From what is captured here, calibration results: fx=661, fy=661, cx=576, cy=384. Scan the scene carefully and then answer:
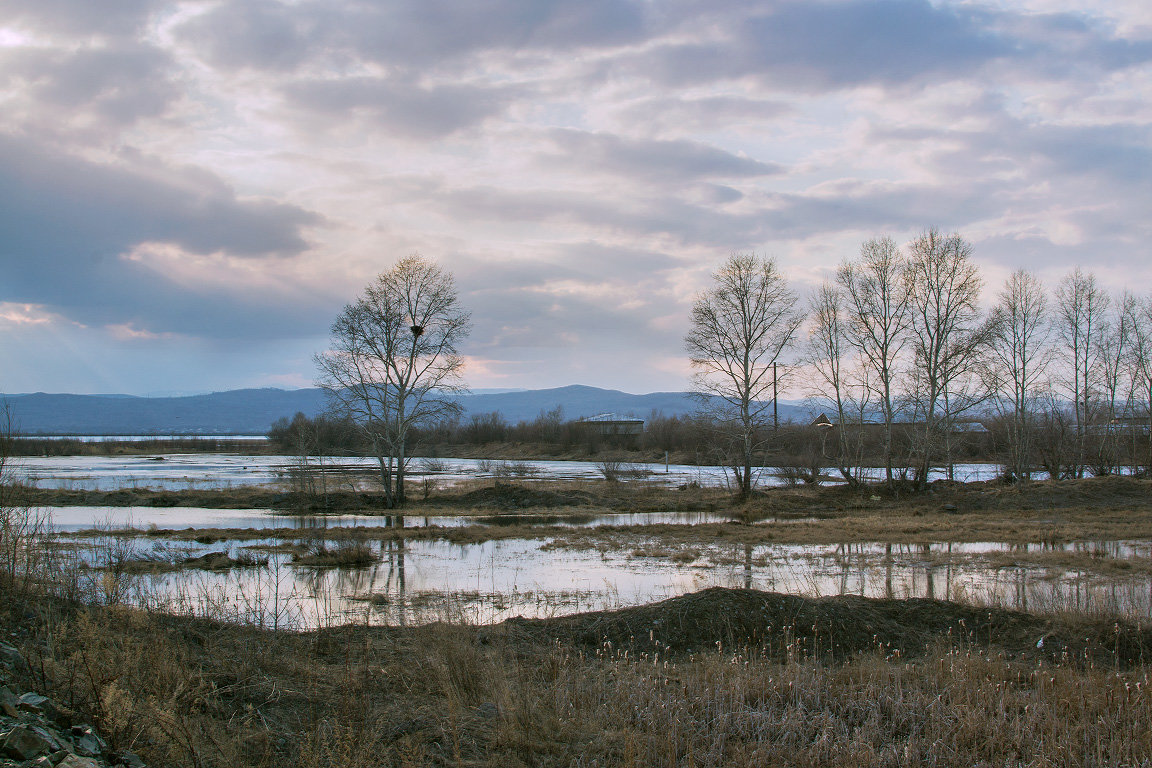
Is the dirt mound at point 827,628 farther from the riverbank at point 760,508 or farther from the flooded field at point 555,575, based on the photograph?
the riverbank at point 760,508

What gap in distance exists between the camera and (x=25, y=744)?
430cm

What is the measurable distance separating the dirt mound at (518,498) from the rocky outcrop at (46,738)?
31022mm

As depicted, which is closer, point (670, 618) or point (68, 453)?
point (670, 618)

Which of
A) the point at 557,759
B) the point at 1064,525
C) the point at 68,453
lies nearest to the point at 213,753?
the point at 557,759

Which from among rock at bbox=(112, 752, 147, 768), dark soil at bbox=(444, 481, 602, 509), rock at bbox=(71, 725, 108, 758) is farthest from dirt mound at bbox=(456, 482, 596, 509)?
rock at bbox=(112, 752, 147, 768)

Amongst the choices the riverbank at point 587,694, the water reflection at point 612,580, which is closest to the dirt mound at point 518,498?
the water reflection at point 612,580

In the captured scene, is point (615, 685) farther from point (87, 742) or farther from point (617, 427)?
point (617, 427)

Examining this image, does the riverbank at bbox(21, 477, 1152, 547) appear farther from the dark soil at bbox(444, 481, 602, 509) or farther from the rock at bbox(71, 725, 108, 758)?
the rock at bbox(71, 725, 108, 758)

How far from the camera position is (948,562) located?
17.7m

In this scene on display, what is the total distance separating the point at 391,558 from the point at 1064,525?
77.8ft

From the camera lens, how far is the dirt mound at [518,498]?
36.6 m

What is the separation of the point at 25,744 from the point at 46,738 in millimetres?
171

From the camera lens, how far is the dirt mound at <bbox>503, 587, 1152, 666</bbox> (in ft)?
30.4

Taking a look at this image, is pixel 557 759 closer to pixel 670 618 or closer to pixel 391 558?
pixel 670 618
